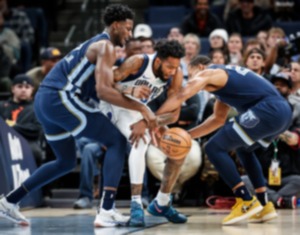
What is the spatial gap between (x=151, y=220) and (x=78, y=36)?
5.92 meters

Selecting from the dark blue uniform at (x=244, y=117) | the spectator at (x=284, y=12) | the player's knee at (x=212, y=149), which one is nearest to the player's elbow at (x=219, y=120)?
the dark blue uniform at (x=244, y=117)

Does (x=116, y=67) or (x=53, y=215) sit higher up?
(x=116, y=67)

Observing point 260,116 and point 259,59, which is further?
point 259,59

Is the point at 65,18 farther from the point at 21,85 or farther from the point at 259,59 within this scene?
the point at 259,59

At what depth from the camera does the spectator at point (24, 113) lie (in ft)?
36.1

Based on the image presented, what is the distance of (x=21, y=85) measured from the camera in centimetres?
1126

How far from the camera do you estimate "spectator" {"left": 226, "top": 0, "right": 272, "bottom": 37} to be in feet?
43.8

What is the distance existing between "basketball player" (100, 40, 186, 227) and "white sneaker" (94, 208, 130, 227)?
Result: 0.36ft

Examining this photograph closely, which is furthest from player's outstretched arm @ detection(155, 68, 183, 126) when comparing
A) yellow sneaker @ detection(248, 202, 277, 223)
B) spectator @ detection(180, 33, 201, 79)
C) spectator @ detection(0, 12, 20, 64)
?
spectator @ detection(0, 12, 20, 64)

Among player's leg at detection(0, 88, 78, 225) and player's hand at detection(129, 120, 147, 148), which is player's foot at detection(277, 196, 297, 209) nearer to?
Answer: player's leg at detection(0, 88, 78, 225)

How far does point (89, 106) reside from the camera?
26.1 ft

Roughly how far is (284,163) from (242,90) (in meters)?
2.43

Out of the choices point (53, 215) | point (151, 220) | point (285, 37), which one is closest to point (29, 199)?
point (53, 215)

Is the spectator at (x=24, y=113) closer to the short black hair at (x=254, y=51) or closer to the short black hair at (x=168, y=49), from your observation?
the short black hair at (x=254, y=51)
